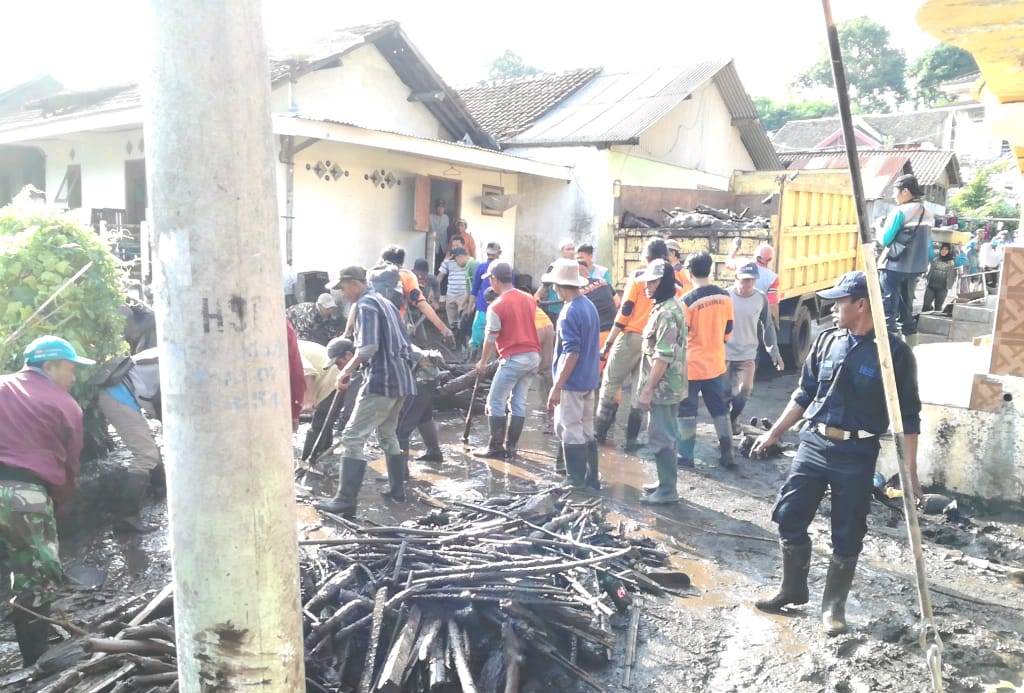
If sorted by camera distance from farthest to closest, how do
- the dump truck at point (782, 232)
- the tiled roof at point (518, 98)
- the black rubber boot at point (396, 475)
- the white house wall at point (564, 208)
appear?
1. the tiled roof at point (518, 98)
2. the white house wall at point (564, 208)
3. the dump truck at point (782, 232)
4. the black rubber boot at point (396, 475)

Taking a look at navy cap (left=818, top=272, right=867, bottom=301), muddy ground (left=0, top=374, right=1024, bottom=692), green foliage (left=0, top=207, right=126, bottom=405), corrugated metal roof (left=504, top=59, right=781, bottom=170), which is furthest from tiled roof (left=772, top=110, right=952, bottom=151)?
green foliage (left=0, top=207, right=126, bottom=405)

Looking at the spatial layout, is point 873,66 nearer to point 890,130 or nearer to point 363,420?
point 890,130

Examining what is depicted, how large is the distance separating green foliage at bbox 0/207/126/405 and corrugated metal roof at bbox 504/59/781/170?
35.9 feet

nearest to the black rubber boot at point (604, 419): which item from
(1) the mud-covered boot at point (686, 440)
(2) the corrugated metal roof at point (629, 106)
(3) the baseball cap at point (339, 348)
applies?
(1) the mud-covered boot at point (686, 440)

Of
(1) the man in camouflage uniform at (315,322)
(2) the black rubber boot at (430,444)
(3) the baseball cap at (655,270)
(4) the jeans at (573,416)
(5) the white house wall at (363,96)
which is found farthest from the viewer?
(5) the white house wall at (363,96)

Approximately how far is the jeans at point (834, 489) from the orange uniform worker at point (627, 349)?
312cm

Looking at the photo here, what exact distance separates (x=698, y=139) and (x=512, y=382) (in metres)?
13.0

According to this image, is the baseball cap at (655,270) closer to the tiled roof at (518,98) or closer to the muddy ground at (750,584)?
the muddy ground at (750,584)

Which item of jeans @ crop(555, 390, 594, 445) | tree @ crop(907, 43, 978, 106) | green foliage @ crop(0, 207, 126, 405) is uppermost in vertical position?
tree @ crop(907, 43, 978, 106)

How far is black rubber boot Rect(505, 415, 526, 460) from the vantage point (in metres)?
7.35

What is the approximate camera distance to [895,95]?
5797 centimetres

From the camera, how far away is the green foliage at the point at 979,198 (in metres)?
32.3

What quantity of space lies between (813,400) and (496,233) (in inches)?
454

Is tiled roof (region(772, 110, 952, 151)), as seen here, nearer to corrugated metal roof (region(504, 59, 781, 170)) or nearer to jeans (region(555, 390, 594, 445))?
corrugated metal roof (region(504, 59, 781, 170))
